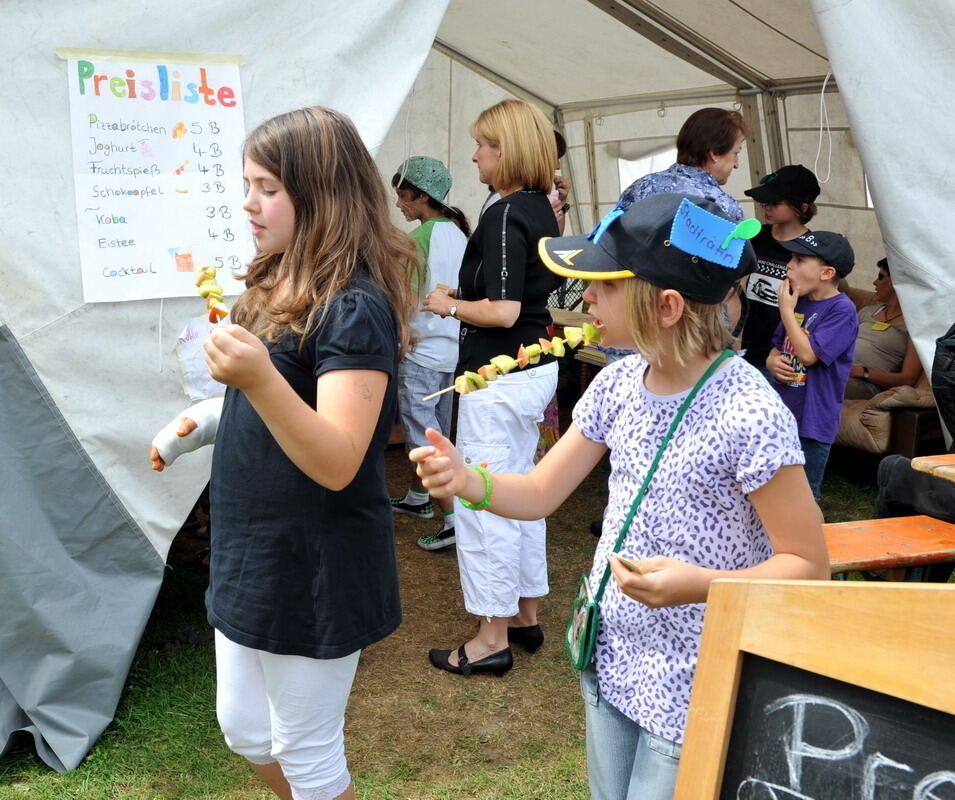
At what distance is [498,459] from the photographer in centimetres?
327

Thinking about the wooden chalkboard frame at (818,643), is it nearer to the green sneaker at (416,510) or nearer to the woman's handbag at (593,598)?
the woman's handbag at (593,598)

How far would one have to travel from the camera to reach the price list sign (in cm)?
280

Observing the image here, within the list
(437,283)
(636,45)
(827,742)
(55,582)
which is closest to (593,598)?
(827,742)

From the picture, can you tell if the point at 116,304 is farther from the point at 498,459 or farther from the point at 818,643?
the point at 818,643

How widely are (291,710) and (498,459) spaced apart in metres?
1.46

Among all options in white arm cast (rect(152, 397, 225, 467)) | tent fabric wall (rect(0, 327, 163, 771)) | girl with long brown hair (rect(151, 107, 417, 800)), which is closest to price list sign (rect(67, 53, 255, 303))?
tent fabric wall (rect(0, 327, 163, 771))

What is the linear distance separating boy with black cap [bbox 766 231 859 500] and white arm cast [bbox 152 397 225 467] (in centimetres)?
233

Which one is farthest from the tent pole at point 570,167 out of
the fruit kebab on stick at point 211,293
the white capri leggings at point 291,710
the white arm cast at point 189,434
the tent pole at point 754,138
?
the white capri leggings at point 291,710

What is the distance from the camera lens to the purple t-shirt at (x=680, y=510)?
1.47 meters

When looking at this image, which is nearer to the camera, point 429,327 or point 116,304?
point 116,304

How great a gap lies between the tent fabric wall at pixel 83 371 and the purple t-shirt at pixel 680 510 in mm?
1765

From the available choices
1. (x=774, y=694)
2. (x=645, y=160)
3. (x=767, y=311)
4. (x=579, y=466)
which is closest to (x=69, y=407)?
(x=579, y=466)

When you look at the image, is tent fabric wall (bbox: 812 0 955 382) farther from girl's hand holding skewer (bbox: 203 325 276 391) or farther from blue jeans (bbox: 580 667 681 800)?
girl's hand holding skewer (bbox: 203 325 276 391)

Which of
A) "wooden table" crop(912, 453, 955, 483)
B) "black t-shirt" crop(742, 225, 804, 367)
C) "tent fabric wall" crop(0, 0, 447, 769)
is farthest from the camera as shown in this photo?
"black t-shirt" crop(742, 225, 804, 367)
